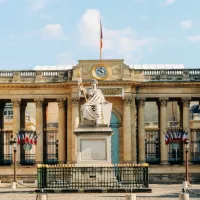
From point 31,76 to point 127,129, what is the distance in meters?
11.4

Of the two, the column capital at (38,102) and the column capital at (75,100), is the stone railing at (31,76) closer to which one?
the column capital at (38,102)

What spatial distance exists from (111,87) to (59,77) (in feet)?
18.7

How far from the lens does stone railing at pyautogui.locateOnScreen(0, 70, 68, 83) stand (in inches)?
2773

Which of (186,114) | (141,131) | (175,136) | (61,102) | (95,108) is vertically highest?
(61,102)

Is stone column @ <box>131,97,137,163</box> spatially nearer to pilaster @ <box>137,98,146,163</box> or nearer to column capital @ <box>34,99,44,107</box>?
pilaster @ <box>137,98,146,163</box>

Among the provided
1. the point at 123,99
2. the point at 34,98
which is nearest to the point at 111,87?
the point at 123,99

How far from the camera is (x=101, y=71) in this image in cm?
6869

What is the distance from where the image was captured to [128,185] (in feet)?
132

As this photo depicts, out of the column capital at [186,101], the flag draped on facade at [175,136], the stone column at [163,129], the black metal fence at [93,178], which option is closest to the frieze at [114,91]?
the stone column at [163,129]

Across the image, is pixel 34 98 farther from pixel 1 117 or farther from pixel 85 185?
pixel 85 185

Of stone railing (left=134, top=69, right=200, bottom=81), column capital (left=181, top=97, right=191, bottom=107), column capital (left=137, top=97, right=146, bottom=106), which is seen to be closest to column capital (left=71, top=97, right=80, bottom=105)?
column capital (left=137, top=97, right=146, bottom=106)

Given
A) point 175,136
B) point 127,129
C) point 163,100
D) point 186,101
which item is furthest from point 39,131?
point 186,101

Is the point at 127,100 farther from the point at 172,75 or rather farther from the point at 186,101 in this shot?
the point at 186,101

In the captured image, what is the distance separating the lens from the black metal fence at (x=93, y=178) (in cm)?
3938
